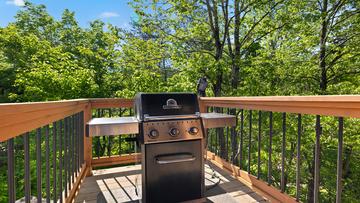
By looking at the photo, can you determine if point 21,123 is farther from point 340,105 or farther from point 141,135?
point 340,105

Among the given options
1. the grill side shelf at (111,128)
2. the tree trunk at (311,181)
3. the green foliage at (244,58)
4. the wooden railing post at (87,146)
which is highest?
the green foliage at (244,58)

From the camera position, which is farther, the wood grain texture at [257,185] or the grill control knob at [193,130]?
the wood grain texture at [257,185]

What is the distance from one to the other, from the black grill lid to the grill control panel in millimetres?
75

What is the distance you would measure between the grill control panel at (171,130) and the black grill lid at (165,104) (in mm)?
75

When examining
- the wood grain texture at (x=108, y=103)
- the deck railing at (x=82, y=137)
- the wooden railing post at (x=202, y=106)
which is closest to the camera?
the deck railing at (x=82, y=137)

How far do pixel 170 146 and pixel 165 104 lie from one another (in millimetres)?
338

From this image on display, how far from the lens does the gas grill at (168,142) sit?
5.74ft

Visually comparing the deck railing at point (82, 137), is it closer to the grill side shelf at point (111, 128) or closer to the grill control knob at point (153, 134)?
the grill side shelf at point (111, 128)

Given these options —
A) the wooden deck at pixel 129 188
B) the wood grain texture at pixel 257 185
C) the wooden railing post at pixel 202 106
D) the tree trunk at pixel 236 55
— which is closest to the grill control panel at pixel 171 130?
the wooden deck at pixel 129 188

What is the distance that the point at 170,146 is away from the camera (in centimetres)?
181

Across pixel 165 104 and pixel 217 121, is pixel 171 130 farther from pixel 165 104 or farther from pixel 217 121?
pixel 217 121

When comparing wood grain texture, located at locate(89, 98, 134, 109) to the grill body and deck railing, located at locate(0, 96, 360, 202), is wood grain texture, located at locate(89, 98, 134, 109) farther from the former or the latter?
the grill body

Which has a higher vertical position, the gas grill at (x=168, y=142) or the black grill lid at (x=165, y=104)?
the black grill lid at (x=165, y=104)

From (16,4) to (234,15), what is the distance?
12.1 m
